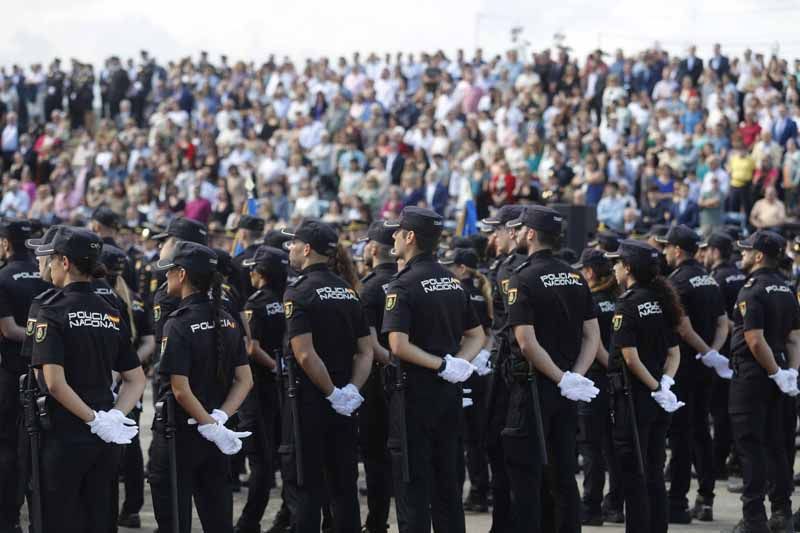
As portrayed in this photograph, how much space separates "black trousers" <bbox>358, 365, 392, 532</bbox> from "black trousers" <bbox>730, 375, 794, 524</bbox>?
2.62 meters

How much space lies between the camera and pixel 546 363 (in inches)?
316

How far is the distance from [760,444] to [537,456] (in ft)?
7.78

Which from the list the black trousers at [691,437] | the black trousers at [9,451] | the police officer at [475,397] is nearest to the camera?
the black trousers at [9,451]

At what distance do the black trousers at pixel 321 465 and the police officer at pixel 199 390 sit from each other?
726mm

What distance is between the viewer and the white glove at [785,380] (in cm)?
959

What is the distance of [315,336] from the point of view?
8180 mm

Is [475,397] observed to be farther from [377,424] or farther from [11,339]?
[11,339]

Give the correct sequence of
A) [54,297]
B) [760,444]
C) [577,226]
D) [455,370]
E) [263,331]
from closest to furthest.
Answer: [54,297] → [455,370] → [760,444] → [263,331] → [577,226]

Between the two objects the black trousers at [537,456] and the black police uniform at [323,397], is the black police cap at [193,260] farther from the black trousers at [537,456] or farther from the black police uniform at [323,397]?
the black trousers at [537,456]

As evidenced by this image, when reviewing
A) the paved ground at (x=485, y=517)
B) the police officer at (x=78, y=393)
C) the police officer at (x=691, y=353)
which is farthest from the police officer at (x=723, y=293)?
the police officer at (x=78, y=393)

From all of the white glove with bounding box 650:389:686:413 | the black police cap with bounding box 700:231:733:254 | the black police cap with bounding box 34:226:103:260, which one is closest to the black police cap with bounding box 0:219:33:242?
the black police cap with bounding box 34:226:103:260

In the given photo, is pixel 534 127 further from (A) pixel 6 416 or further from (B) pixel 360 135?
(A) pixel 6 416

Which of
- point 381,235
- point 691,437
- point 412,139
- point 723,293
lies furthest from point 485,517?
point 412,139

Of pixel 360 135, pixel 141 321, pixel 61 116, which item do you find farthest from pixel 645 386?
pixel 61 116
